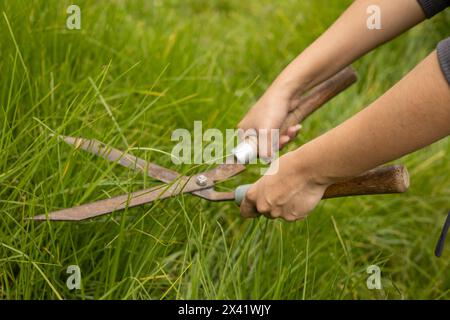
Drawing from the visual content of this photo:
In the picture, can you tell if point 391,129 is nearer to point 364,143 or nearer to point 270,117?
point 364,143

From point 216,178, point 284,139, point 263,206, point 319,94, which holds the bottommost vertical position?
point 263,206

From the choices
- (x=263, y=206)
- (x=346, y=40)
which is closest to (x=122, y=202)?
(x=263, y=206)

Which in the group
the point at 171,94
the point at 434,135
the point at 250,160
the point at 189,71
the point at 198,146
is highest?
the point at 189,71

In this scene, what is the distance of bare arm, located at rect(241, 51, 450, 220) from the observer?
41.7 inches

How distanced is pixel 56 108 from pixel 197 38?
0.87 meters

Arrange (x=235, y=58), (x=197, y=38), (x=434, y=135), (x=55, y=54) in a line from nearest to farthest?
1. (x=434, y=135)
2. (x=55, y=54)
3. (x=197, y=38)
4. (x=235, y=58)

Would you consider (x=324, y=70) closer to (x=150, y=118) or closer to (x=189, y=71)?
(x=150, y=118)

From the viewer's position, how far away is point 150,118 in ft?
6.35

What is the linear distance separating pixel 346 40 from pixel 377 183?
1.27 ft

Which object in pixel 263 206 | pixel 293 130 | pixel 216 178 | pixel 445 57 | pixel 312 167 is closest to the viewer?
pixel 445 57

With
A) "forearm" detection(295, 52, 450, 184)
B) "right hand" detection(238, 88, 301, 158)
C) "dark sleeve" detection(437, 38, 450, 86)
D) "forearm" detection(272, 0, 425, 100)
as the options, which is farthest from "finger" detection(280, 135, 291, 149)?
"dark sleeve" detection(437, 38, 450, 86)

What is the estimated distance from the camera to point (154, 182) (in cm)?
165

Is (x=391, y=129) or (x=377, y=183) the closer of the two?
(x=391, y=129)
